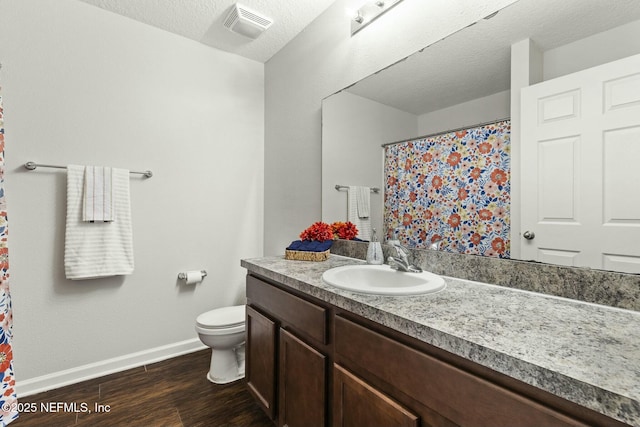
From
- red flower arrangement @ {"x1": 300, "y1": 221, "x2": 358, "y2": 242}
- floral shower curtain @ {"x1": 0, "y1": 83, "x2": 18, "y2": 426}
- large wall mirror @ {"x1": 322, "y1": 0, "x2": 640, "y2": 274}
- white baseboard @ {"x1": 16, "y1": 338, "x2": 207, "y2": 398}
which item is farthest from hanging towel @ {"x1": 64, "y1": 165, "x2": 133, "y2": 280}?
large wall mirror @ {"x1": 322, "y1": 0, "x2": 640, "y2": 274}

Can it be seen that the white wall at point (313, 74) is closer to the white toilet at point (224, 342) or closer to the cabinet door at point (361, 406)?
the white toilet at point (224, 342)

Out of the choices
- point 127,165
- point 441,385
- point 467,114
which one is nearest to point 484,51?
point 467,114

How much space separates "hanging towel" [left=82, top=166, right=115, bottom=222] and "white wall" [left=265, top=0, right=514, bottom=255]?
3.91 ft

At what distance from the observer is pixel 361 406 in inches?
36.5

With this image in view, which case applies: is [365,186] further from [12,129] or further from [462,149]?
[12,129]

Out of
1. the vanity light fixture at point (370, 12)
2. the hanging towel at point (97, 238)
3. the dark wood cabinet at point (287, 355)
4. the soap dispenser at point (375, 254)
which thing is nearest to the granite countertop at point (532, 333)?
the dark wood cabinet at point (287, 355)

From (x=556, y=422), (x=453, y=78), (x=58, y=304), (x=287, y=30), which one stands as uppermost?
(x=287, y=30)

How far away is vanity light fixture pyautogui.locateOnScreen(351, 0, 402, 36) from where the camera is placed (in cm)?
164

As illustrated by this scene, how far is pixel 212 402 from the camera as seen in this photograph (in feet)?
5.77

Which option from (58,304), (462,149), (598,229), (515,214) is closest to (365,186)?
(462,149)

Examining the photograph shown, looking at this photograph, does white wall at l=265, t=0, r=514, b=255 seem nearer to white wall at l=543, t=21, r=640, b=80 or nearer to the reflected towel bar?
the reflected towel bar

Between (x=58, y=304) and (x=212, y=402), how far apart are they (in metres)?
1.20

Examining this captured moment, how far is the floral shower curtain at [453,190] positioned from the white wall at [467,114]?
0.03m

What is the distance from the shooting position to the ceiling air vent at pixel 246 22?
2.05 metres
